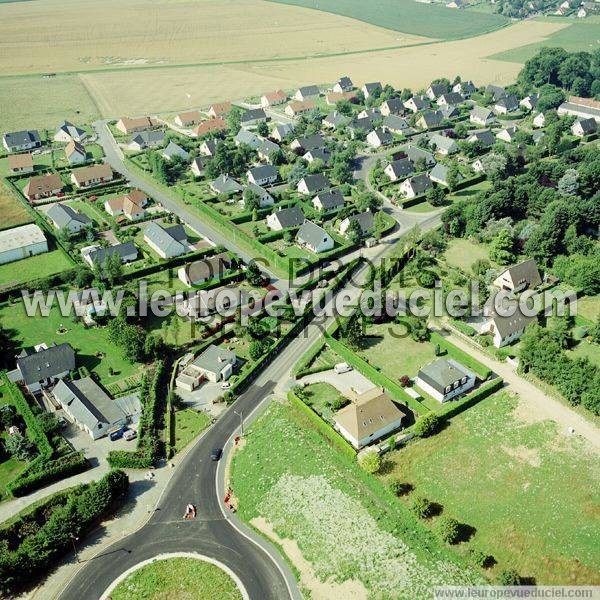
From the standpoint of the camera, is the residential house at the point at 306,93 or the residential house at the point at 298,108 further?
the residential house at the point at 306,93

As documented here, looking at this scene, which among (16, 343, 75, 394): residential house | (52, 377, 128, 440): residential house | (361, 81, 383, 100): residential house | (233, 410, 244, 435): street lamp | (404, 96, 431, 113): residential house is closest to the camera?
(52, 377, 128, 440): residential house

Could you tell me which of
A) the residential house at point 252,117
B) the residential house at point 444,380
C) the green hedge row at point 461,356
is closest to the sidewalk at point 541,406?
the green hedge row at point 461,356

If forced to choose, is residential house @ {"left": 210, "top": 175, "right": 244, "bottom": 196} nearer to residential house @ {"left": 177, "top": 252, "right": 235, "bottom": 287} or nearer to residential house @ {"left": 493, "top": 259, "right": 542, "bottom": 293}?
residential house @ {"left": 177, "top": 252, "right": 235, "bottom": 287}

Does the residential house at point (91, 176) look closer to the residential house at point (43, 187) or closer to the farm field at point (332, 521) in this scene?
the residential house at point (43, 187)

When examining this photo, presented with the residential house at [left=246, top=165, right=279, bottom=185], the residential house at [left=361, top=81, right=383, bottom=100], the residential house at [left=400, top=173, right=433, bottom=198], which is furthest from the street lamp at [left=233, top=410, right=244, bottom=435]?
the residential house at [left=361, top=81, right=383, bottom=100]

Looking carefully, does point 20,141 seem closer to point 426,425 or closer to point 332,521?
point 426,425

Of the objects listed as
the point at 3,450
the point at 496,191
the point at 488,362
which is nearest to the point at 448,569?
the point at 488,362
